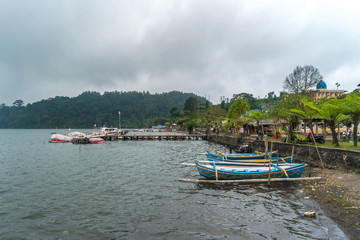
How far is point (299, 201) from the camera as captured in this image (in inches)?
492

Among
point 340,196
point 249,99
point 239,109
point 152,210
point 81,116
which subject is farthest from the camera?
point 81,116

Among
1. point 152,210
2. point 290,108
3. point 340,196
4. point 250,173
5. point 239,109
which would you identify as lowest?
point 152,210

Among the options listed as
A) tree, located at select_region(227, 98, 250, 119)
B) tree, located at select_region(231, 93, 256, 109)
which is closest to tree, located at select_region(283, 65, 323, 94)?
tree, located at select_region(227, 98, 250, 119)

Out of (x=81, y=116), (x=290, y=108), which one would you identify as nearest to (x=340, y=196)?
(x=290, y=108)

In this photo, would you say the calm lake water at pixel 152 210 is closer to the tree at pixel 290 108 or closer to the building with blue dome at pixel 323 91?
the tree at pixel 290 108

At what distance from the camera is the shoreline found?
9.05 m

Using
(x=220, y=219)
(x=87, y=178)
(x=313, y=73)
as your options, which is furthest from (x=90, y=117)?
(x=220, y=219)

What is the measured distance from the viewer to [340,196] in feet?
39.0

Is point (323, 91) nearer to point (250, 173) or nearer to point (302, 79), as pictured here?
point (302, 79)

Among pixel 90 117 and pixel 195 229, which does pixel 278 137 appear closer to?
pixel 195 229

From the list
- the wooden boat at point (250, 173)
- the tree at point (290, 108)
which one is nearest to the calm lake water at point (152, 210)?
the wooden boat at point (250, 173)

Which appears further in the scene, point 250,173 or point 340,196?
point 250,173

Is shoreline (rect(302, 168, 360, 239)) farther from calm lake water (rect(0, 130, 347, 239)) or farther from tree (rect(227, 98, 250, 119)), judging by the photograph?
tree (rect(227, 98, 250, 119))

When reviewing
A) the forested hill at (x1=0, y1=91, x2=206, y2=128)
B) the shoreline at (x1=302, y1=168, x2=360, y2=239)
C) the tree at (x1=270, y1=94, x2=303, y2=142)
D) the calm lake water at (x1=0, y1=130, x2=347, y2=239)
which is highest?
the forested hill at (x1=0, y1=91, x2=206, y2=128)
